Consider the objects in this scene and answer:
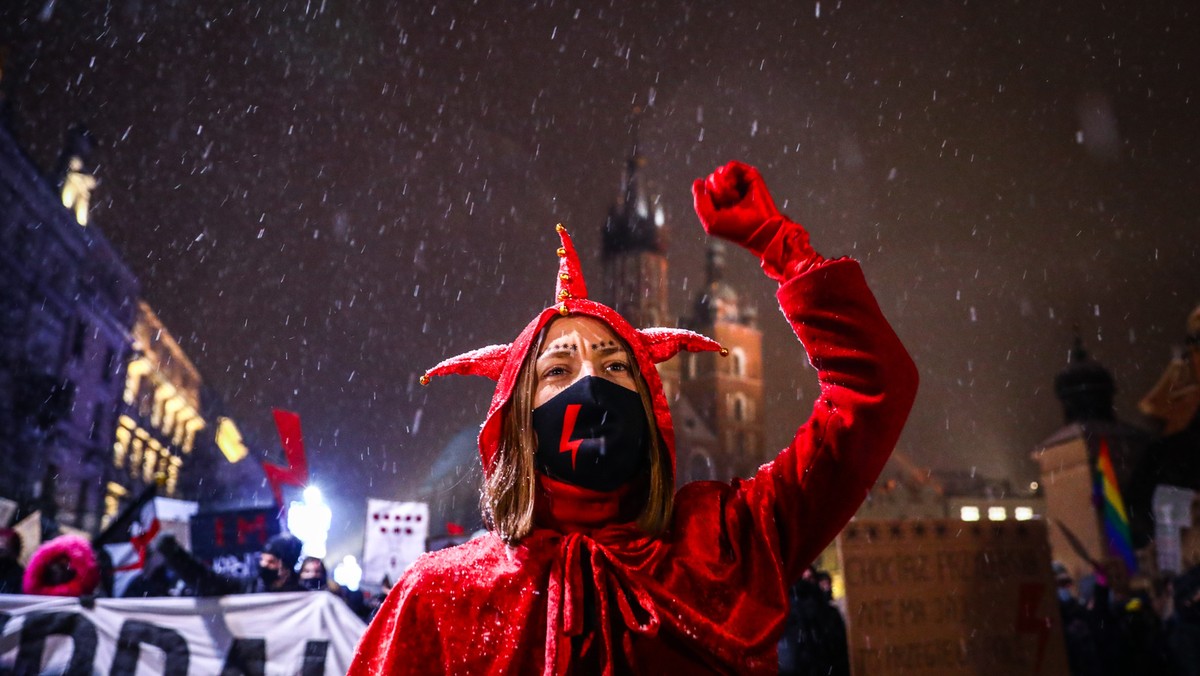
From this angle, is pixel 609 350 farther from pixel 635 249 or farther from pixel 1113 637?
pixel 635 249

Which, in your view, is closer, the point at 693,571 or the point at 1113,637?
the point at 693,571

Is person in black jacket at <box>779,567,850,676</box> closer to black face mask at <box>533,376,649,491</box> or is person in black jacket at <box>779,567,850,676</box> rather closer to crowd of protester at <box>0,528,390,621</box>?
crowd of protester at <box>0,528,390,621</box>

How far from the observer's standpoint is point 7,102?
23062mm

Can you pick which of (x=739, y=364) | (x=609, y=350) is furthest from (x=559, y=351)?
(x=739, y=364)

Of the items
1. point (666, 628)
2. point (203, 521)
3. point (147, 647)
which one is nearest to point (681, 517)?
point (666, 628)

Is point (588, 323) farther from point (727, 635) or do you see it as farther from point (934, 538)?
point (934, 538)

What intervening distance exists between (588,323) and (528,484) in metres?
0.52

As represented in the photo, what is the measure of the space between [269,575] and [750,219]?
533 centimetres

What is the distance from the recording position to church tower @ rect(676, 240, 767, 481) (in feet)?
220

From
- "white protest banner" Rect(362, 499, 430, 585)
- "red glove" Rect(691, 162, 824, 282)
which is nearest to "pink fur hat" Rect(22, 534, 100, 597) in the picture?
"white protest banner" Rect(362, 499, 430, 585)

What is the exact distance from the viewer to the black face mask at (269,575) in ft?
19.8

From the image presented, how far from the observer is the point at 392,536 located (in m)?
10.1

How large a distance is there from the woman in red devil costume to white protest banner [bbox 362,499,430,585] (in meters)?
8.38

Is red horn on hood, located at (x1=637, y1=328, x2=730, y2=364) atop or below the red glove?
below
